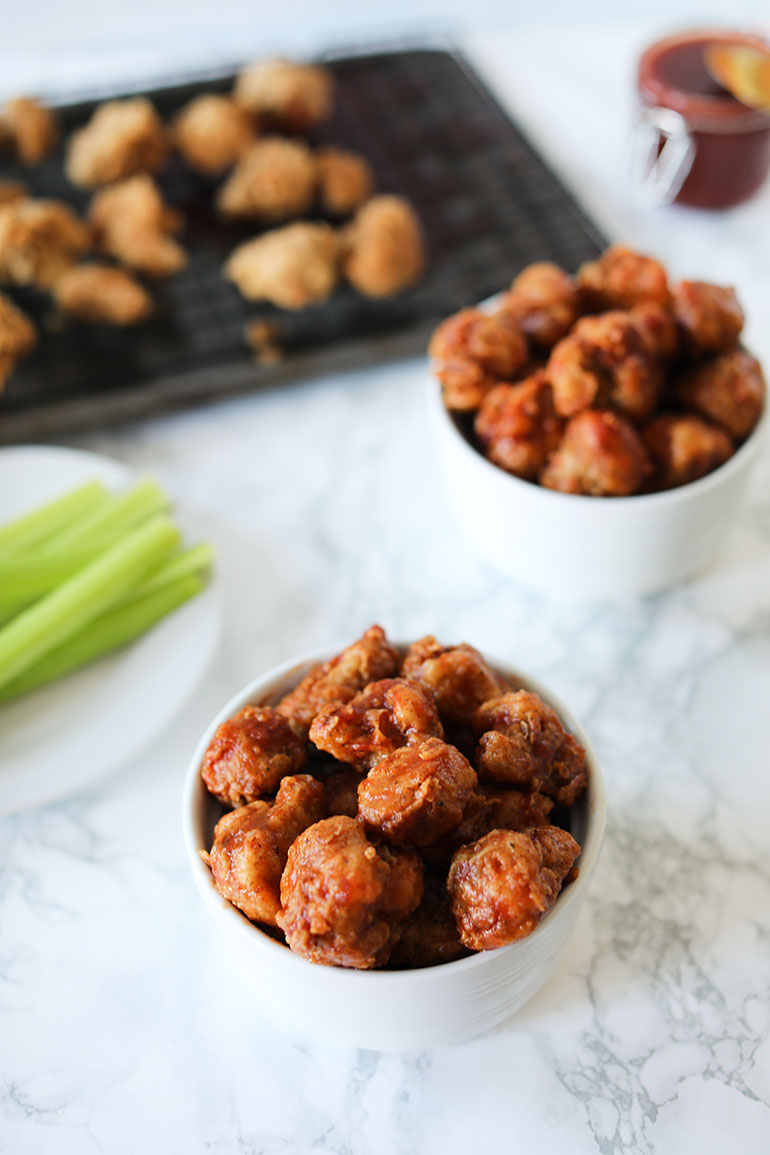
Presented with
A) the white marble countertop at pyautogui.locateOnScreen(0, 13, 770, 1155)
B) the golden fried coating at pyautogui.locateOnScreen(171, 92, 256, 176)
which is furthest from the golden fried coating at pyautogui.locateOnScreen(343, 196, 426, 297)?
the golden fried coating at pyautogui.locateOnScreen(171, 92, 256, 176)

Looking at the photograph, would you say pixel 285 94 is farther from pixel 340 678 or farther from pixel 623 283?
pixel 340 678

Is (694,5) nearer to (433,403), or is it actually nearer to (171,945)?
(433,403)

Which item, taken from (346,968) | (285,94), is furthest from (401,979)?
(285,94)

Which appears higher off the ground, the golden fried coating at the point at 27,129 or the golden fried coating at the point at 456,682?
the golden fried coating at the point at 456,682

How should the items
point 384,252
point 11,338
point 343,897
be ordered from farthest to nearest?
point 384,252, point 11,338, point 343,897

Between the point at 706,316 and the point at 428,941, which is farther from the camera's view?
the point at 706,316

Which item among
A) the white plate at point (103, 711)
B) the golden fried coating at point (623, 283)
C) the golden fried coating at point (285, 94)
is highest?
the golden fried coating at point (623, 283)

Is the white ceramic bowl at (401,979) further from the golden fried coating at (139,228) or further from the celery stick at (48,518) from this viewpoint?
the golden fried coating at (139,228)

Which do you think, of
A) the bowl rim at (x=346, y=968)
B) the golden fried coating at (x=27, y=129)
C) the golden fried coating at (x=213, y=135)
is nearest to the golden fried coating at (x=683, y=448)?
the bowl rim at (x=346, y=968)
